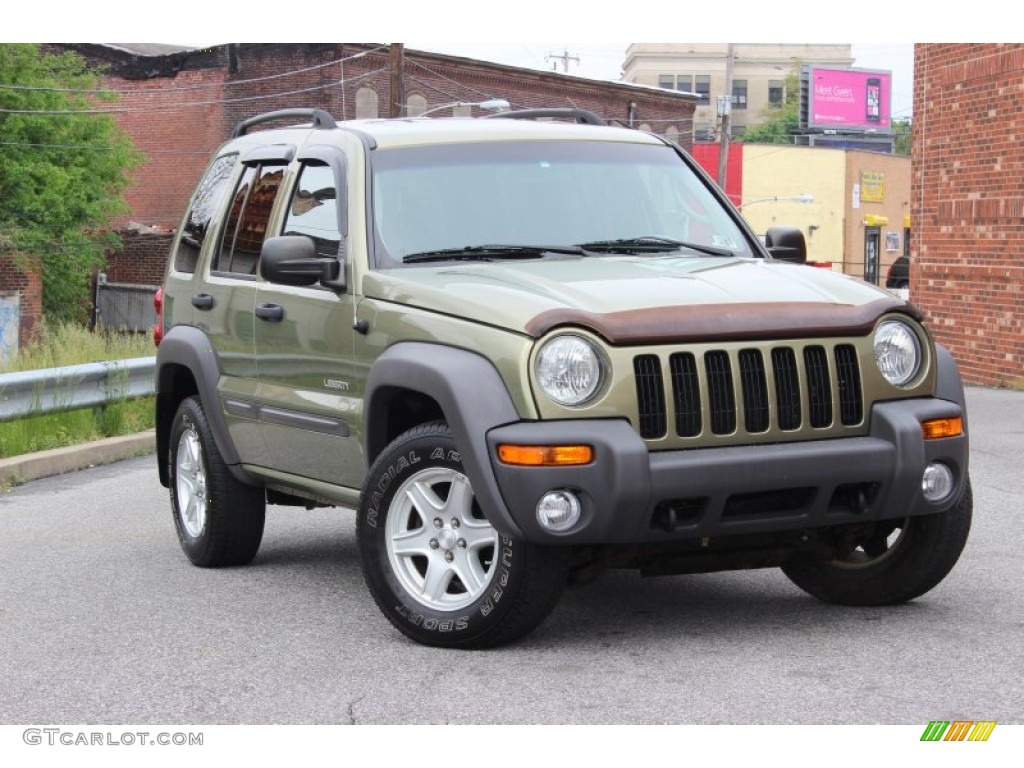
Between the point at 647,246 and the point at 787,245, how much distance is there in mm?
745

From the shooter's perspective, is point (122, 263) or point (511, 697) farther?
point (122, 263)

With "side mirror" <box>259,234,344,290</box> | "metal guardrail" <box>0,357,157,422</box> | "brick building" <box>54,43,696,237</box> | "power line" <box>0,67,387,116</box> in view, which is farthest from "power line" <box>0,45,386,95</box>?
"side mirror" <box>259,234,344,290</box>

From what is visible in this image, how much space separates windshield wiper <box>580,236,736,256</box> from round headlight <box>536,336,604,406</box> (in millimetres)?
1285

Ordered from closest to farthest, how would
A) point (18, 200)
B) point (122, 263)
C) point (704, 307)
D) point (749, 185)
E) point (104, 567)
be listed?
point (704, 307)
point (104, 567)
point (18, 200)
point (122, 263)
point (749, 185)

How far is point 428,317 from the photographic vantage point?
6.40 metres

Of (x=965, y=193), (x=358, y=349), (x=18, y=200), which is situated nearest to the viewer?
(x=358, y=349)

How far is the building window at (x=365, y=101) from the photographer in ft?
201

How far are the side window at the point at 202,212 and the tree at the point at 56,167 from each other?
154 feet

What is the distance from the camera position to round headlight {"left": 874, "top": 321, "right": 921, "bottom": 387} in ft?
20.8

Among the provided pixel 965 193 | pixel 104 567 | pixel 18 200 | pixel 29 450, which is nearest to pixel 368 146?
pixel 104 567

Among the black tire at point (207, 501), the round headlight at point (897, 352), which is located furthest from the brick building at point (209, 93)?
the round headlight at point (897, 352)

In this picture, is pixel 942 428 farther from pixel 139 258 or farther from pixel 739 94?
pixel 739 94

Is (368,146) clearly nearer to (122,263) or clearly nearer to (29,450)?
(29,450)

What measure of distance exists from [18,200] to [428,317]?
172ft
